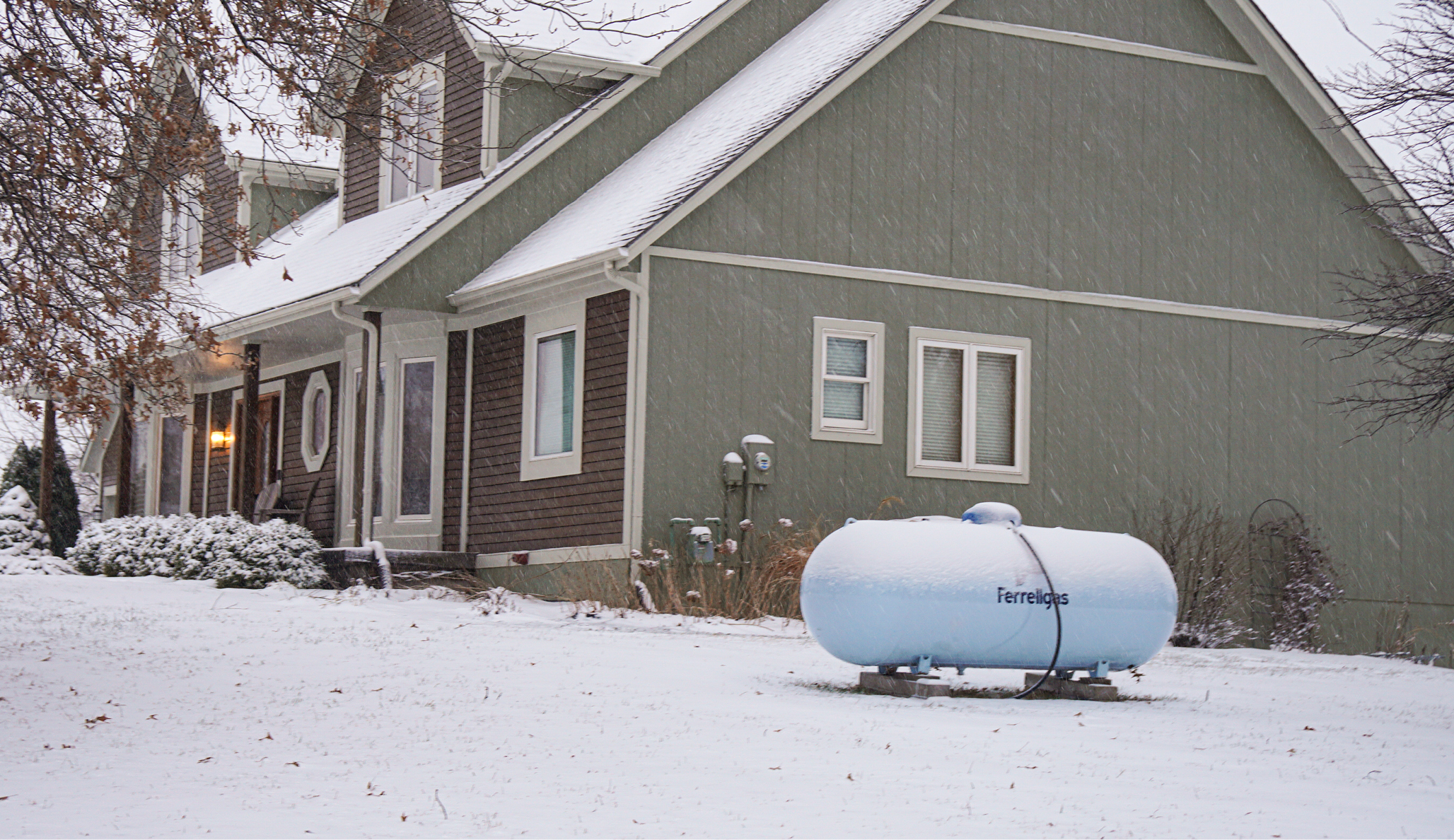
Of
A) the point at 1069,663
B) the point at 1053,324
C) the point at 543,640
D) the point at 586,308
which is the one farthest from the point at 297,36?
the point at 1053,324

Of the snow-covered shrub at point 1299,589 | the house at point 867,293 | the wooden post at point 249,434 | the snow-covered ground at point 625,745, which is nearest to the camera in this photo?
A: the snow-covered ground at point 625,745

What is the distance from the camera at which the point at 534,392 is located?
1820cm

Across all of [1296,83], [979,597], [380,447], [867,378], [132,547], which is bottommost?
[132,547]

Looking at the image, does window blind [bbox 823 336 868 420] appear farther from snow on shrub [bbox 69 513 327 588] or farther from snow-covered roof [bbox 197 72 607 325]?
snow on shrub [bbox 69 513 327 588]

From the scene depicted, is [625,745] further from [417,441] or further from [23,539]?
[23,539]

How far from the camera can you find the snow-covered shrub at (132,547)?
1853 cm

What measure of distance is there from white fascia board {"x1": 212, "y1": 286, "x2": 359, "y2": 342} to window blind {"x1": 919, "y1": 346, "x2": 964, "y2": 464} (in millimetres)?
6084

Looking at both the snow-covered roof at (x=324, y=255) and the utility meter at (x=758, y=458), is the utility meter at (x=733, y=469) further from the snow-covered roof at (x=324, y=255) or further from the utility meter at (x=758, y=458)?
the snow-covered roof at (x=324, y=255)

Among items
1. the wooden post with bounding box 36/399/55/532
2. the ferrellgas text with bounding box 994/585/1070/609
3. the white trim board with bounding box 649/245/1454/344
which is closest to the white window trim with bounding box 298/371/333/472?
the wooden post with bounding box 36/399/55/532

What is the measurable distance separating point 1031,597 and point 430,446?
10.9 metres

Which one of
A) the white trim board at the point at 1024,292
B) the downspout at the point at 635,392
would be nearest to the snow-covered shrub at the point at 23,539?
the downspout at the point at 635,392

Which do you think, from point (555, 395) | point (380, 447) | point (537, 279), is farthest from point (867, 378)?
point (380, 447)

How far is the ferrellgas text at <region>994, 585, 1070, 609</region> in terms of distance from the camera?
421 inches

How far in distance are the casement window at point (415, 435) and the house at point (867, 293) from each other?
0.13 feet
